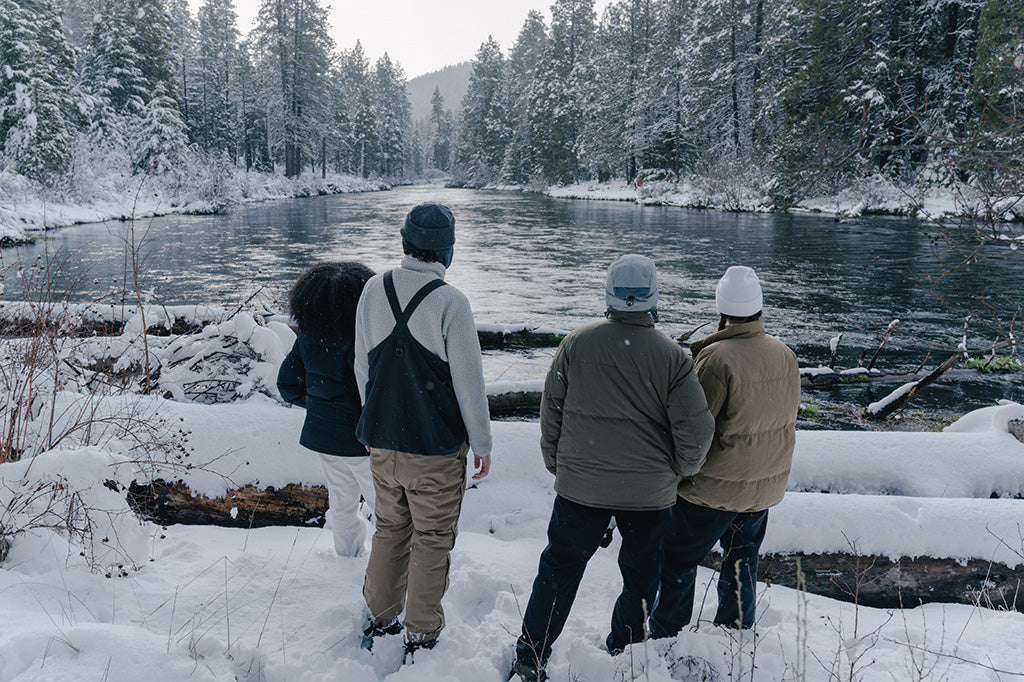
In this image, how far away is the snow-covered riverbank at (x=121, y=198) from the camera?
73.0 ft

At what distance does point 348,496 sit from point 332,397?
587mm

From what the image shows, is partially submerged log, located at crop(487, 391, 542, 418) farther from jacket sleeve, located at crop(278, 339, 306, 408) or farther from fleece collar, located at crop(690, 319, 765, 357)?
fleece collar, located at crop(690, 319, 765, 357)

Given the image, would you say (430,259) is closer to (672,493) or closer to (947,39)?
(672,493)

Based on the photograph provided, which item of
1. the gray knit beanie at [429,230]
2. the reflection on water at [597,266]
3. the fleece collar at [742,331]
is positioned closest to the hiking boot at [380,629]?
the gray knit beanie at [429,230]

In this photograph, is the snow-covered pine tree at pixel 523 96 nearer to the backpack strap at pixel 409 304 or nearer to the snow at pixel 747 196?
the snow at pixel 747 196

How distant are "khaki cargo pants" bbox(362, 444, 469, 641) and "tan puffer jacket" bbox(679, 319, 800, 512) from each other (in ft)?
3.62

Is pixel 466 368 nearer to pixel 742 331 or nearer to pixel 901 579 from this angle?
pixel 742 331

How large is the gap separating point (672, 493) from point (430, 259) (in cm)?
142

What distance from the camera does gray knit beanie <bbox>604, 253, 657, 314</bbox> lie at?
7.97ft

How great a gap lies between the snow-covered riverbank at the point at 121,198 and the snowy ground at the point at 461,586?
1447 centimetres

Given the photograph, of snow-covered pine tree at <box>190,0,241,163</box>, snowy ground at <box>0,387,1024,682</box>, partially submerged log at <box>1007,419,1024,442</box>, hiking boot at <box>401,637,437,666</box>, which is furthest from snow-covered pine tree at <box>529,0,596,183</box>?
hiking boot at <box>401,637,437,666</box>

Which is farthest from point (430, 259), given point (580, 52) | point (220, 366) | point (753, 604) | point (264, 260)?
point (580, 52)

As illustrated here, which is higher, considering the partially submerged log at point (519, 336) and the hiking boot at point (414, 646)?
the partially submerged log at point (519, 336)

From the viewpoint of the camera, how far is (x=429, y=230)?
2504 mm
